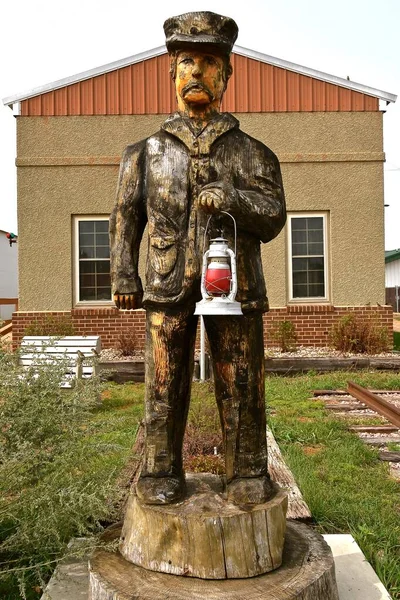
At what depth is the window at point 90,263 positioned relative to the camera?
12.6m

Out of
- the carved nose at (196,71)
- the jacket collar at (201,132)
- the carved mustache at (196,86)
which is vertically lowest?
the jacket collar at (201,132)

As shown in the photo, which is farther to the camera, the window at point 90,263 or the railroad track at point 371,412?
the window at point 90,263

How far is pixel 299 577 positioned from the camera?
2.64 metres

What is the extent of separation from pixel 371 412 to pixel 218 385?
5599 mm

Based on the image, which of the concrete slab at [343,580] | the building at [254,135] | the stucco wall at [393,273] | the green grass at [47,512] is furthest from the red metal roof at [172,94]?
the stucco wall at [393,273]

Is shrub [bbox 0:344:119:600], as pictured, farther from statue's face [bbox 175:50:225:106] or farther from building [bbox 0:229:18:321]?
building [bbox 0:229:18:321]

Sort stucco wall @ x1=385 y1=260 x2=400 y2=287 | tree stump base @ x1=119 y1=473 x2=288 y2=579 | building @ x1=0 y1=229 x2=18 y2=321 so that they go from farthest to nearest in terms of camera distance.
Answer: stucco wall @ x1=385 y1=260 x2=400 y2=287 → building @ x1=0 y1=229 x2=18 y2=321 → tree stump base @ x1=119 y1=473 x2=288 y2=579

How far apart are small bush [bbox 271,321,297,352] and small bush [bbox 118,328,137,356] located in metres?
2.70

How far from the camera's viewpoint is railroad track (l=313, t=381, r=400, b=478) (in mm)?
6484

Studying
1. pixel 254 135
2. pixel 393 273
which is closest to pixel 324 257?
pixel 254 135

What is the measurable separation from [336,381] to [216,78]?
7.69m

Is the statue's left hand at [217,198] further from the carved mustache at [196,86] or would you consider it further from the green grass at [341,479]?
the green grass at [341,479]

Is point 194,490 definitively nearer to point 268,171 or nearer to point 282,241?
point 268,171

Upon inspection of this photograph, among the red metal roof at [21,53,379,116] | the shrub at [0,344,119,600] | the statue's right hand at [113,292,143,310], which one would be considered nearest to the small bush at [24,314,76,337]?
the red metal roof at [21,53,379,116]
